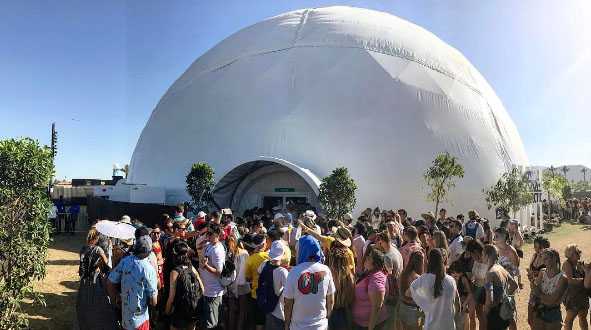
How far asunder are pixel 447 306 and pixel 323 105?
1691 cm

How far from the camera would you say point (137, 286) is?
4633mm

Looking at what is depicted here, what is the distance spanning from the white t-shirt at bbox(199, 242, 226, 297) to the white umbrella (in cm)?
108

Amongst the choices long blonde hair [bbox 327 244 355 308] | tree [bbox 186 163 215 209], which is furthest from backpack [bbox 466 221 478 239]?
tree [bbox 186 163 215 209]

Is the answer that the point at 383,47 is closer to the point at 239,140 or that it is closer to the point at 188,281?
the point at 239,140

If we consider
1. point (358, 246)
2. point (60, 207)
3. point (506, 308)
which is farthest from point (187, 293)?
point (60, 207)

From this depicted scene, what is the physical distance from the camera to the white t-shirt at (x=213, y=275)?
576cm

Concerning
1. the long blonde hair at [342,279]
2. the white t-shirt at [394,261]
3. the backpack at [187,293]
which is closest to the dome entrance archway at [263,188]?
the white t-shirt at [394,261]

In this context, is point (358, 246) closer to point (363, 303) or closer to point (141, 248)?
point (363, 303)

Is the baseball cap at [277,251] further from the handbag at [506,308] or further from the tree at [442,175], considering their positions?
the tree at [442,175]

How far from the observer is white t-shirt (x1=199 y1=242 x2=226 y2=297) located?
5.76 metres

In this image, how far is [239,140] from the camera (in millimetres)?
21109

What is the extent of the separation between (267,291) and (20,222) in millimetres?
3413

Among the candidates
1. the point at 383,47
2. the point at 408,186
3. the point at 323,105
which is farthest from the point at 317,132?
the point at 383,47

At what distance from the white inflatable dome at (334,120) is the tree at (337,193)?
3.31 ft
